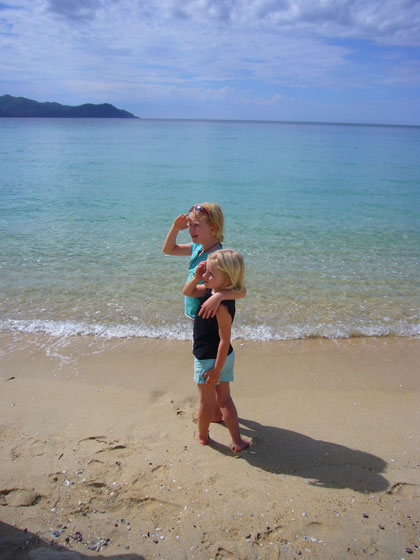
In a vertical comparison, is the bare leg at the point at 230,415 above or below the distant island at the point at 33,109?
below

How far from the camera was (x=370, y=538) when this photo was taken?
2.45 metres

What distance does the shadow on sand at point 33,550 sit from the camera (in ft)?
7.38

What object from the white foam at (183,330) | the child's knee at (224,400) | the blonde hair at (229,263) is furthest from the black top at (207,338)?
the white foam at (183,330)

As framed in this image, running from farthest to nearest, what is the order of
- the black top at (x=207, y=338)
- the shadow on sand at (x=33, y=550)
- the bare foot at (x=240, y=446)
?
1. the bare foot at (x=240, y=446)
2. the black top at (x=207, y=338)
3. the shadow on sand at (x=33, y=550)

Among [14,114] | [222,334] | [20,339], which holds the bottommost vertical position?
[20,339]

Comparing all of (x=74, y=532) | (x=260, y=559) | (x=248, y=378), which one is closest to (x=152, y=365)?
(x=248, y=378)

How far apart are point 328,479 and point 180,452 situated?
1134 mm

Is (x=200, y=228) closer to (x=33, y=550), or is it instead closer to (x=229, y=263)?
(x=229, y=263)

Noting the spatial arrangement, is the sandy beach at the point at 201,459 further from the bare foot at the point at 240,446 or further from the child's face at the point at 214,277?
the child's face at the point at 214,277

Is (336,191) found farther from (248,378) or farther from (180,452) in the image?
(180,452)

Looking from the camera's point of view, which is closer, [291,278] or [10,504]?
[10,504]

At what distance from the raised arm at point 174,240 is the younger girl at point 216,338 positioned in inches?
24.9

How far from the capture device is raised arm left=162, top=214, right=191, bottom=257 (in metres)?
3.59

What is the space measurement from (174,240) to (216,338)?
3.58 feet
